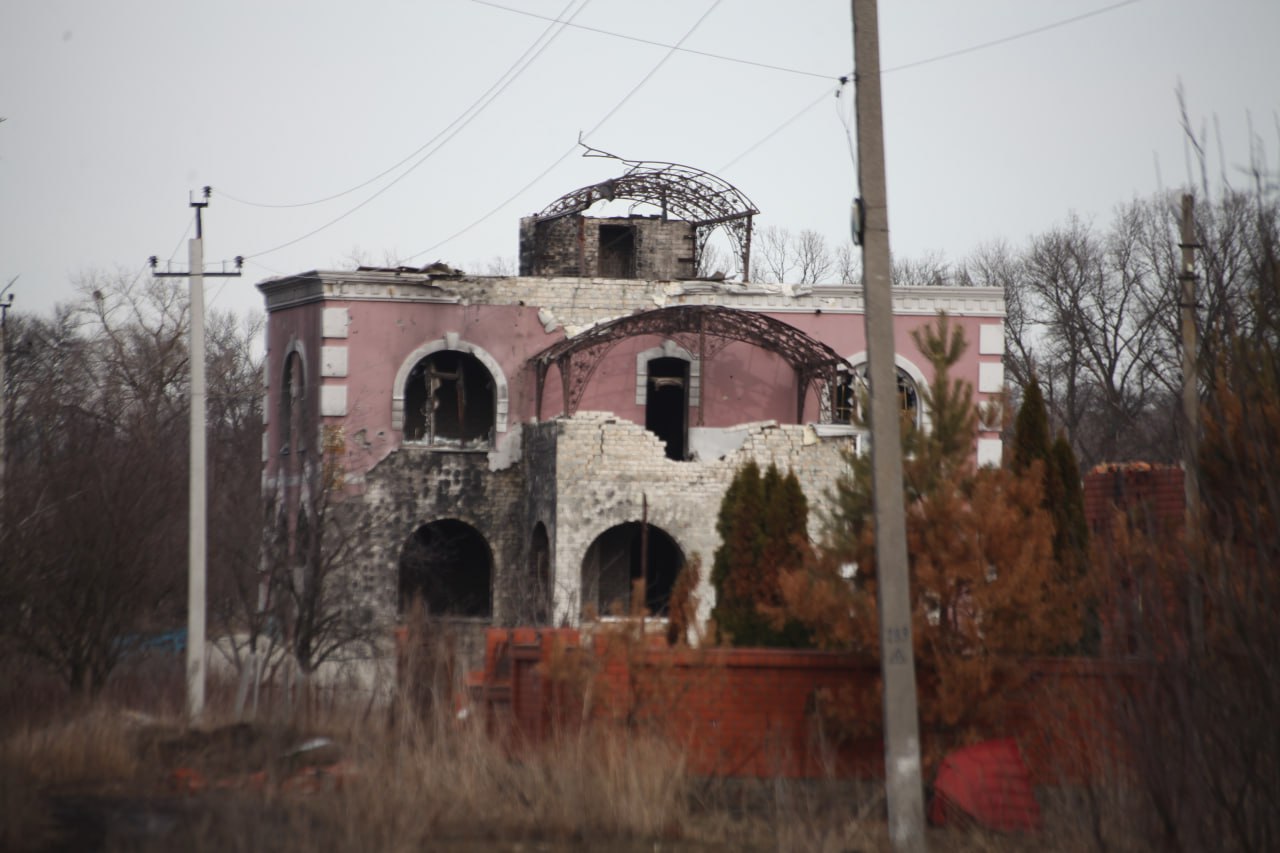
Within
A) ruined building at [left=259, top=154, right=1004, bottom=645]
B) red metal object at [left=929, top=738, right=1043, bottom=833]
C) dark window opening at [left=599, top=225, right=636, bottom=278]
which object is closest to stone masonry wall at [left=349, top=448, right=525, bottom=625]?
ruined building at [left=259, top=154, right=1004, bottom=645]

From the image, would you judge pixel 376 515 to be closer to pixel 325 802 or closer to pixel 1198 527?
pixel 325 802

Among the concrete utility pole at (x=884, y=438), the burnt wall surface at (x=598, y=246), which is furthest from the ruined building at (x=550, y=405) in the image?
the concrete utility pole at (x=884, y=438)

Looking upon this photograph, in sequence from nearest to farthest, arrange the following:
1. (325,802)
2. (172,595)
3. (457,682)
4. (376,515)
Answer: (325,802)
(457,682)
(172,595)
(376,515)

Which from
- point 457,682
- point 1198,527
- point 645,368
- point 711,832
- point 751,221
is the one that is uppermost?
point 751,221

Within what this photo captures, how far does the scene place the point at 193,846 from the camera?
28.9ft

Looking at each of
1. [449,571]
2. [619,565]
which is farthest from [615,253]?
[449,571]

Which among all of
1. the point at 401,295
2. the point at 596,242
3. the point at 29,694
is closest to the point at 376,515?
the point at 401,295

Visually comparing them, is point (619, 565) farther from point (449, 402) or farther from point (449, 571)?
point (449, 402)

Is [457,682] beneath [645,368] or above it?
beneath

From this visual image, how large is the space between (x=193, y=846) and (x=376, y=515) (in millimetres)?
17452

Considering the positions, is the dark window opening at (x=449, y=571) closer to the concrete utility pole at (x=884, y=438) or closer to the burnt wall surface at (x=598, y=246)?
the burnt wall surface at (x=598, y=246)

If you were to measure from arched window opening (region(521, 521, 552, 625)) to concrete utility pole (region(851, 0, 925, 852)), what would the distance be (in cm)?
1270

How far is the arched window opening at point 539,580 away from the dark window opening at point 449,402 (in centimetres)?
224

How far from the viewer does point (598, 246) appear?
101 ft
